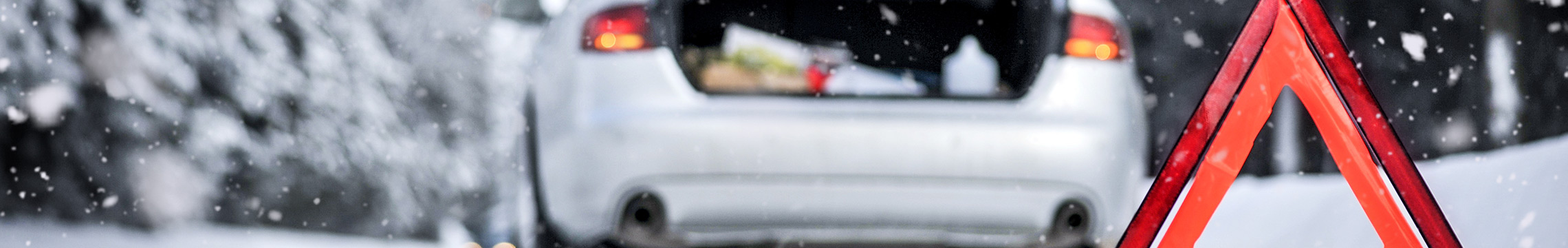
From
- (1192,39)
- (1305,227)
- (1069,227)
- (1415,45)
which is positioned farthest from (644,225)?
(1415,45)

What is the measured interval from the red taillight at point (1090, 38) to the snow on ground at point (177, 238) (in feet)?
5.06

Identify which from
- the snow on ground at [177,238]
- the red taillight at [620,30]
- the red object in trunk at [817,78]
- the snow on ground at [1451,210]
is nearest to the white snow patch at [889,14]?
the red object in trunk at [817,78]

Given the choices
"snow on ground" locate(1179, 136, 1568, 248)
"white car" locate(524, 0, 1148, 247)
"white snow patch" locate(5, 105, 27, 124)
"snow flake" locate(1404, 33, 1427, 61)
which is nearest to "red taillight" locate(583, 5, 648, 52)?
"white car" locate(524, 0, 1148, 247)

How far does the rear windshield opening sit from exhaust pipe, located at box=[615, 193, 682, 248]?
20 centimetres

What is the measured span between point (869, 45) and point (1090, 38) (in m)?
0.34

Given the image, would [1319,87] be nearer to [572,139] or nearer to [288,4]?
[572,139]

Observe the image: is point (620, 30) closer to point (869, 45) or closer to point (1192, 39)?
point (869, 45)

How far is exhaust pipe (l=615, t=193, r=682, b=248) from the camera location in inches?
58.2

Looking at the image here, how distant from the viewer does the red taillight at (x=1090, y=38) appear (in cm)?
151

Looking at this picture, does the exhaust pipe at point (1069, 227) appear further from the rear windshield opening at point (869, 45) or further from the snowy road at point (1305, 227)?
the snowy road at point (1305, 227)

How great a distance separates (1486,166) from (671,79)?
3005 mm

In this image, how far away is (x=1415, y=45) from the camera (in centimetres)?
364

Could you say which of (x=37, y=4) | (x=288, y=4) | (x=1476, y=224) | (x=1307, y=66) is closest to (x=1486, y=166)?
(x=1476, y=224)

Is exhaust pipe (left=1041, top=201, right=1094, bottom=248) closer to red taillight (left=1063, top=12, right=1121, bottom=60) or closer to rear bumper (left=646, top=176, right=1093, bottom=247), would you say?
rear bumper (left=646, top=176, right=1093, bottom=247)
